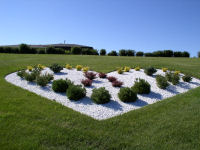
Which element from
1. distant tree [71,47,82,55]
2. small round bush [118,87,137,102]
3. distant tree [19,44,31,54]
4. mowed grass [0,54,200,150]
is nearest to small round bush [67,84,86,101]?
mowed grass [0,54,200,150]

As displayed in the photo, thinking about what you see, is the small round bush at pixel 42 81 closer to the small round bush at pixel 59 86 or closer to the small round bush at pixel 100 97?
the small round bush at pixel 59 86

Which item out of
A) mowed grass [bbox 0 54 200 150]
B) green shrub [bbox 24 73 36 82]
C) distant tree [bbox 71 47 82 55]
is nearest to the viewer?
mowed grass [bbox 0 54 200 150]

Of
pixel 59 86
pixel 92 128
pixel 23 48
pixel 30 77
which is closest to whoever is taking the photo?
pixel 92 128

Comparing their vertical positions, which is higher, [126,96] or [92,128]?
[126,96]

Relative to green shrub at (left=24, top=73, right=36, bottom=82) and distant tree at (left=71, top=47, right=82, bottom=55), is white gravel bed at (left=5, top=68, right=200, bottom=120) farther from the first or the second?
distant tree at (left=71, top=47, right=82, bottom=55)

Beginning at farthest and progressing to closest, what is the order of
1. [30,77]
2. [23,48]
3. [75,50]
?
[75,50], [23,48], [30,77]

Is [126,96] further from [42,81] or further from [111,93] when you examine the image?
[42,81]

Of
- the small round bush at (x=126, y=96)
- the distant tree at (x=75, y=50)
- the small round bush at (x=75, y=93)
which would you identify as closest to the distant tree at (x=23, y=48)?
the distant tree at (x=75, y=50)

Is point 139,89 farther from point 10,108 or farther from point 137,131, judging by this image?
point 10,108

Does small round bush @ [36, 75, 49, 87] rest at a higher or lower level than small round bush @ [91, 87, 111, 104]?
higher

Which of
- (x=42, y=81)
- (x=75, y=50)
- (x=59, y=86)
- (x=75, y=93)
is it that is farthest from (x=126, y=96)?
(x=75, y=50)

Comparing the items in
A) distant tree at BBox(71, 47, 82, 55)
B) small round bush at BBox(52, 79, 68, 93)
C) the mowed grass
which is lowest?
the mowed grass

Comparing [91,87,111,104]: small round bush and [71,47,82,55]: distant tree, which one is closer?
[91,87,111,104]: small round bush

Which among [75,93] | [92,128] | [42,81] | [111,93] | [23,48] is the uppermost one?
[23,48]
